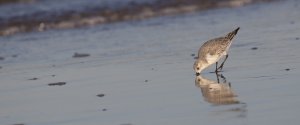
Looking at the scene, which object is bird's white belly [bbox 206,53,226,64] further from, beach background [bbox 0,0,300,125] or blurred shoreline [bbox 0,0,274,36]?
blurred shoreline [bbox 0,0,274,36]

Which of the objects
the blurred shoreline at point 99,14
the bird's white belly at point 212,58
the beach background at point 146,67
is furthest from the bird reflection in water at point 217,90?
the blurred shoreline at point 99,14

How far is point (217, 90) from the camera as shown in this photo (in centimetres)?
899

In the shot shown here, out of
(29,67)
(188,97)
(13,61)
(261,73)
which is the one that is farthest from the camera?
(13,61)

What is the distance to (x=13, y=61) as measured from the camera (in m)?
13.1

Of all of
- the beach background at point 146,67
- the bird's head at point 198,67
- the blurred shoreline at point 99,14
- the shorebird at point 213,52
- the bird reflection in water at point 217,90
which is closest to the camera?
the beach background at point 146,67

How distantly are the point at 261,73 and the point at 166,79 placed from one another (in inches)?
44.6

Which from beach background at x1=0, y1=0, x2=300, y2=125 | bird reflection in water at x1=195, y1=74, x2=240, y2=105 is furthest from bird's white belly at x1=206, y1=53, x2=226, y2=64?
bird reflection in water at x1=195, y1=74, x2=240, y2=105

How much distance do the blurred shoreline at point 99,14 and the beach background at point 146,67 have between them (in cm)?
5

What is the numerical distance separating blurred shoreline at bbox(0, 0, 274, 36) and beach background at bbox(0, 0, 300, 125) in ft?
0.15

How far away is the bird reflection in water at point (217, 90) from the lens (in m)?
8.22

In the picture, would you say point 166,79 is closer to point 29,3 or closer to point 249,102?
point 249,102

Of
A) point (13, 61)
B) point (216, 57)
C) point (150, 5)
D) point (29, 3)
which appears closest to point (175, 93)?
point (216, 57)

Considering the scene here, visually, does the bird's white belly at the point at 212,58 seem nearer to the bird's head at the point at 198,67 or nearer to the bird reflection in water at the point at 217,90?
the bird's head at the point at 198,67

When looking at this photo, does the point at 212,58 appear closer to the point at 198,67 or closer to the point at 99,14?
the point at 198,67
